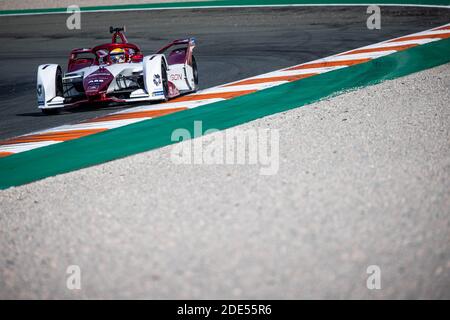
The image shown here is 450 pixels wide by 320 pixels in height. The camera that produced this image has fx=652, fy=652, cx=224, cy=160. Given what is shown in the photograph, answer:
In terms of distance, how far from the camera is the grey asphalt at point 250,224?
12.6ft

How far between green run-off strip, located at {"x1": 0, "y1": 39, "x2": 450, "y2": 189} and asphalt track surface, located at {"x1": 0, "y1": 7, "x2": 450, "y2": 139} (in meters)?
1.32

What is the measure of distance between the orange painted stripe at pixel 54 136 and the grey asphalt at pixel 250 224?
1.69 meters

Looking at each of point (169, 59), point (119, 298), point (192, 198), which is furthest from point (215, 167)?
point (169, 59)

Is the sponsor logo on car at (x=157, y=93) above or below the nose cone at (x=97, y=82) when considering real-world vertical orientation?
below

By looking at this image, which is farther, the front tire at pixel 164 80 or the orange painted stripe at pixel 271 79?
the orange painted stripe at pixel 271 79

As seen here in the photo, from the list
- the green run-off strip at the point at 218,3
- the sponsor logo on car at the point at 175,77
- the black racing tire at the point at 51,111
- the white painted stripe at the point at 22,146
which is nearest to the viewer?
the white painted stripe at the point at 22,146

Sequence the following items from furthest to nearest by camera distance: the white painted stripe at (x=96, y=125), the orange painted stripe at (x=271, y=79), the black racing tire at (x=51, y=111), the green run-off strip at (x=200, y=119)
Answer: the orange painted stripe at (x=271, y=79), the black racing tire at (x=51, y=111), the white painted stripe at (x=96, y=125), the green run-off strip at (x=200, y=119)

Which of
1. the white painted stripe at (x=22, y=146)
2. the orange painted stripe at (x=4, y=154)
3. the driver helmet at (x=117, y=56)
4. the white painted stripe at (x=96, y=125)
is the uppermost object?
the driver helmet at (x=117, y=56)

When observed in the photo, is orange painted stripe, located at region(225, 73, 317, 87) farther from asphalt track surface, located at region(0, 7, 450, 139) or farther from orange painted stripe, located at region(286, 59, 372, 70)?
orange painted stripe, located at region(286, 59, 372, 70)

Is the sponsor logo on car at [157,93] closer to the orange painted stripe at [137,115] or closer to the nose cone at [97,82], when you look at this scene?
the orange painted stripe at [137,115]

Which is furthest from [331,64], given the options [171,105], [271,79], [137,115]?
[137,115]

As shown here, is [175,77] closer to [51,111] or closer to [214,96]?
[214,96]

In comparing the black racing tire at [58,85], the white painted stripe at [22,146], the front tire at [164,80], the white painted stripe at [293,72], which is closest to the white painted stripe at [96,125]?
the white painted stripe at [22,146]

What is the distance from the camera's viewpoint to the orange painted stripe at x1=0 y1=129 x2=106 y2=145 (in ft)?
26.6
